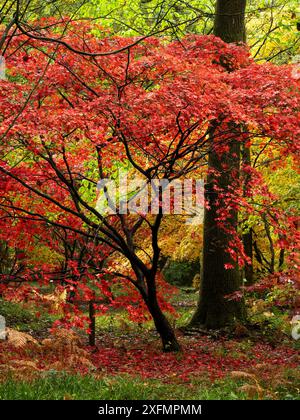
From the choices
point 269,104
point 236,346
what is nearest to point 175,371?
point 236,346

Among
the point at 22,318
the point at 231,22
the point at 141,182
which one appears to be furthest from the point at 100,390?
the point at 22,318

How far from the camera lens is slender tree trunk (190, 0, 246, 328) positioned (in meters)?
11.2

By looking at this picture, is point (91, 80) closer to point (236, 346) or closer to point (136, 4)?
point (236, 346)

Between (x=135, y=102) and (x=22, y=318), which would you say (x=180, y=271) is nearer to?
(x=22, y=318)

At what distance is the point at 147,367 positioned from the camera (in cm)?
859

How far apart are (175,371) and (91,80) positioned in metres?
4.48

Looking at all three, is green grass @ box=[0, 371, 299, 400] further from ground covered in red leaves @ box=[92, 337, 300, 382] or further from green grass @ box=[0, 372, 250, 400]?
ground covered in red leaves @ box=[92, 337, 300, 382]

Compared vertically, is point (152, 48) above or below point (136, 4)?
below

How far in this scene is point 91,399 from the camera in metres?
5.57

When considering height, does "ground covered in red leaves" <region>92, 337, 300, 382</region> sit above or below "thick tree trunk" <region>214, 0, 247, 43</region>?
below

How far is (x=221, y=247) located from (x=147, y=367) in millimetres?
3564

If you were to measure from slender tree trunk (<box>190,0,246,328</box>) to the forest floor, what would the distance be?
0.56 m

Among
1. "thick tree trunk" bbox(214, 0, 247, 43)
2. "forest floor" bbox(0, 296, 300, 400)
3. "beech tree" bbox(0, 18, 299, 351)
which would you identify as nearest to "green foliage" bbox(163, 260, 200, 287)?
"forest floor" bbox(0, 296, 300, 400)

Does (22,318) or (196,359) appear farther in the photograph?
(22,318)
